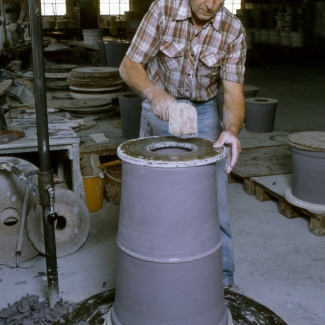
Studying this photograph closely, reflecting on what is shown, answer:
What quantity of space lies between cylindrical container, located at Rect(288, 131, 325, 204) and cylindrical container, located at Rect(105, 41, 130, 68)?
3.30 m

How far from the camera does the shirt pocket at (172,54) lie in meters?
2.35

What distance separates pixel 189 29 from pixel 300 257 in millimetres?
1661

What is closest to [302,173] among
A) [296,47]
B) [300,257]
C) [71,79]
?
[300,257]

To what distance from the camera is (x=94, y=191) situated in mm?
3664

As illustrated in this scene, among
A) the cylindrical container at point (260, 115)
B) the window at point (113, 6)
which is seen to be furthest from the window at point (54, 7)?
the cylindrical container at point (260, 115)

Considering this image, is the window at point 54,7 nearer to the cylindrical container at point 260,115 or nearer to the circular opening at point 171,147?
the cylindrical container at point 260,115

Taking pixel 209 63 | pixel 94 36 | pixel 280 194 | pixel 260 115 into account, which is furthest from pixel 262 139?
pixel 94 36

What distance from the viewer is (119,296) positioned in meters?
1.97

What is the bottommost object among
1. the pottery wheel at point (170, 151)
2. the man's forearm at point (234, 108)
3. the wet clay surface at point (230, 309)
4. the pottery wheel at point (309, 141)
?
the wet clay surface at point (230, 309)

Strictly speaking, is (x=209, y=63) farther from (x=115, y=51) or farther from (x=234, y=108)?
(x=115, y=51)

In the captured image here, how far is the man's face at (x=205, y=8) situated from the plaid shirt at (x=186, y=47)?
0.07 metres

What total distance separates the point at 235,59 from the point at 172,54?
0.34 metres

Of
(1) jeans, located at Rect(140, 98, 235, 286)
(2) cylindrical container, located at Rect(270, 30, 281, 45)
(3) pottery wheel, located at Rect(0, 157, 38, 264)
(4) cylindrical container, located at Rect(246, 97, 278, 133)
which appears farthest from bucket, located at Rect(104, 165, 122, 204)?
(2) cylindrical container, located at Rect(270, 30, 281, 45)

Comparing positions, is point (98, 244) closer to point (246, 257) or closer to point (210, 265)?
point (246, 257)
